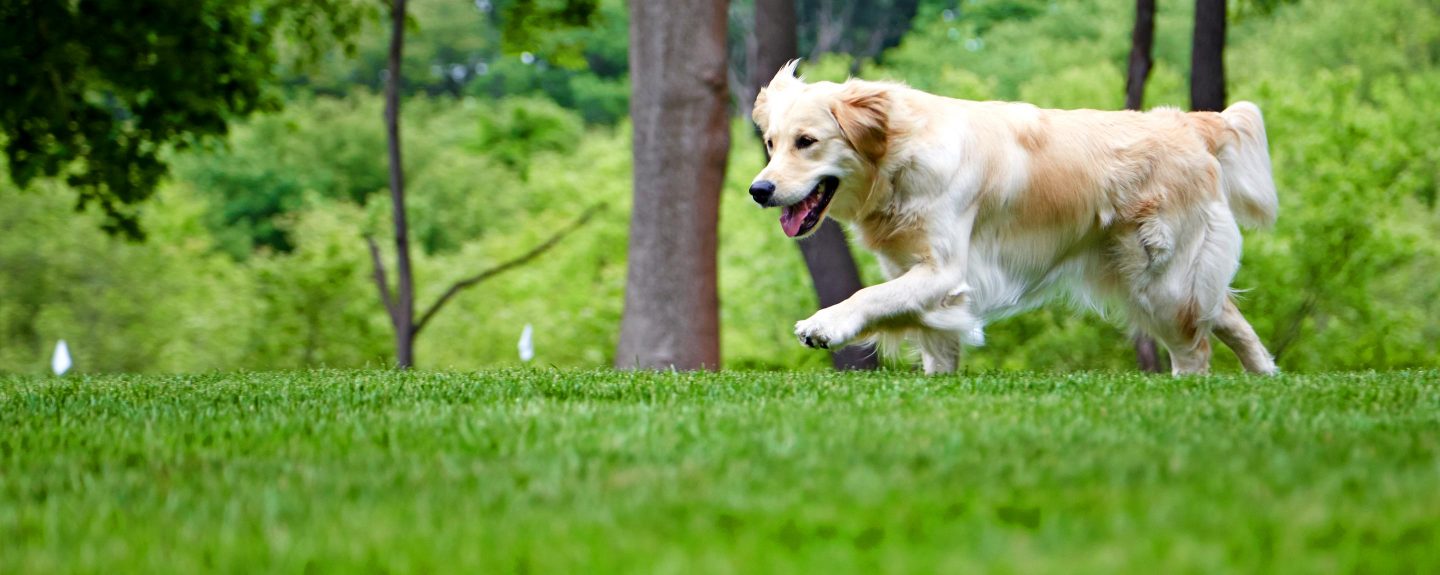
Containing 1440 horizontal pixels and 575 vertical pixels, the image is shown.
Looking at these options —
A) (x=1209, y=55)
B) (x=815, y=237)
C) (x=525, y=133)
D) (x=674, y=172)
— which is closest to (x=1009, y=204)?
(x=674, y=172)

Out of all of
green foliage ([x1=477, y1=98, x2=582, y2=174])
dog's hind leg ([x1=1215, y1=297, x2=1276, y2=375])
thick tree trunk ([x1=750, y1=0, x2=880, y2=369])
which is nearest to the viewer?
dog's hind leg ([x1=1215, y1=297, x2=1276, y2=375])

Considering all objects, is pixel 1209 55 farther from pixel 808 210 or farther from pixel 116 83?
pixel 116 83

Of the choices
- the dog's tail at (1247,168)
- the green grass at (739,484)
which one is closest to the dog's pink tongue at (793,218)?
the green grass at (739,484)

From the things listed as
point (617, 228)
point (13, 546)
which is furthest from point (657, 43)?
point (617, 228)

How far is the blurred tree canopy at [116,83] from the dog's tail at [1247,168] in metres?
11.4

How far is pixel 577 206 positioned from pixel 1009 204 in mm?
38302

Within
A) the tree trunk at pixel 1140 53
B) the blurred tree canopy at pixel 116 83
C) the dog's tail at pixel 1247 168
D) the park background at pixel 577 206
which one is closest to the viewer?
the dog's tail at pixel 1247 168

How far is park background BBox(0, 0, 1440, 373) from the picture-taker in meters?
29.2

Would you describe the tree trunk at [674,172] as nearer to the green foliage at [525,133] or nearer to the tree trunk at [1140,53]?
the tree trunk at [1140,53]

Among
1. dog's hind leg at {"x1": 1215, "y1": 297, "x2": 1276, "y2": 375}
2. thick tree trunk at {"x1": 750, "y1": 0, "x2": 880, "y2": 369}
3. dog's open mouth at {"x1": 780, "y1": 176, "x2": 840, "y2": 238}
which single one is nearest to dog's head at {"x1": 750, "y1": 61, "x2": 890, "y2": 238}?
dog's open mouth at {"x1": 780, "y1": 176, "x2": 840, "y2": 238}

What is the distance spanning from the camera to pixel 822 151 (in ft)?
25.4

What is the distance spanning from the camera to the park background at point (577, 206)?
2923cm

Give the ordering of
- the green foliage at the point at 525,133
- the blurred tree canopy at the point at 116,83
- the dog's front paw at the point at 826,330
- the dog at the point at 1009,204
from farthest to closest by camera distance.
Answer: the green foliage at the point at 525,133
the blurred tree canopy at the point at 116,83
the dog at the point at 1009,204
the dog's front paw at the point at 826,330

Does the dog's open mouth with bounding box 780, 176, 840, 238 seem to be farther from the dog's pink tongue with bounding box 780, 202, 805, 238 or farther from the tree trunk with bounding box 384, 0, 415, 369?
the tree trunk with bounding box 384, 0, 415, 369
